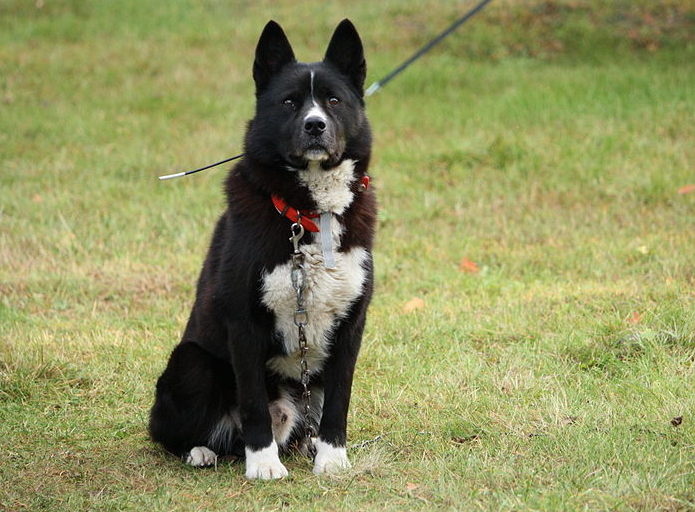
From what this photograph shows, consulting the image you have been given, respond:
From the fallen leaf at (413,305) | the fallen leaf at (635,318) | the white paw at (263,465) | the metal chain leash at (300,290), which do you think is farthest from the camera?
the fallen leaf at (413,305)

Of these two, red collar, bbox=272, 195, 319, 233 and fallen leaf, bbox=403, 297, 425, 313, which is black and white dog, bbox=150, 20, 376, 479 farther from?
fallen leaf, bbox=403, 297, 425, 313

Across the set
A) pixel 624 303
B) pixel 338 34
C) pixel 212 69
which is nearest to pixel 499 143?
pixel 624 303


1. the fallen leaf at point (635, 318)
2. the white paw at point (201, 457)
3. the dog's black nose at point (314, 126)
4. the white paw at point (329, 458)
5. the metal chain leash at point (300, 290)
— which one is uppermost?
the dog's black nose at point (314, 126)

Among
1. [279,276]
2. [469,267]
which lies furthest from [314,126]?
[469,267]

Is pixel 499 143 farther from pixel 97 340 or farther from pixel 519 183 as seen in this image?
pixel 97 340

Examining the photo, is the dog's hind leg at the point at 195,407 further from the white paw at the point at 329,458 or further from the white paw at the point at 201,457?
the white paw at the point at 329,458

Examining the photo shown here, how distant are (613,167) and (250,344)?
6186 millimetres

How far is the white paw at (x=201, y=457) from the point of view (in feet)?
12.5

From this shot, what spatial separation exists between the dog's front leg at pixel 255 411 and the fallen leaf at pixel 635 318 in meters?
2.51

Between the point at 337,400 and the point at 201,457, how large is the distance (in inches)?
26.1

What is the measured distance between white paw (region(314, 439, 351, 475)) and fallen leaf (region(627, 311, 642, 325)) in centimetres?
227

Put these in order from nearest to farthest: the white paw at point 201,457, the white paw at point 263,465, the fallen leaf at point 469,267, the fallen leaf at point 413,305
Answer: the white paw at point 263,465
the white paw at point 201,457
the fallen leaf at point 413,305
the fallen leaf at point 469,267

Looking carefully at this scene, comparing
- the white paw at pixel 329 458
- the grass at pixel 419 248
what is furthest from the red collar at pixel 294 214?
the grass at pixel 419 248

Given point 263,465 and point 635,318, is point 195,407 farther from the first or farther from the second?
point 635,318
